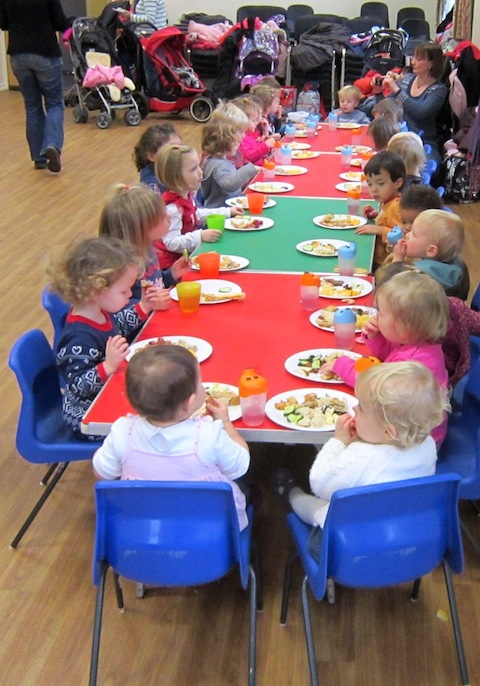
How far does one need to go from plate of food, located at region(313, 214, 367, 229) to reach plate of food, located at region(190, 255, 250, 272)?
2.09ft

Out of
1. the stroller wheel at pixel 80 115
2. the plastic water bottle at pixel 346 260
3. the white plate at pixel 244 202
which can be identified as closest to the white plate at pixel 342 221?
the white plate at pixel 244 202

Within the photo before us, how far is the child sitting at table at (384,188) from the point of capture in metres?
3.59

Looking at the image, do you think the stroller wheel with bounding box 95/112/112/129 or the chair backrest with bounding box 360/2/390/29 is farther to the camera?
the chair backrest with bounding box 360/2/390/29

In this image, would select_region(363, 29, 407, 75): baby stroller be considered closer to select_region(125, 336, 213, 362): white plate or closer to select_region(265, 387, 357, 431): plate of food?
select_region(125, 336, 213, 362): white plate

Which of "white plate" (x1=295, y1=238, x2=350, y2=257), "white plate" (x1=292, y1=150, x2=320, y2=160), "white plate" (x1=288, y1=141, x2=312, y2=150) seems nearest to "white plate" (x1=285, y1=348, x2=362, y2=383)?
"white plate" (x1=295, y1=238, x2=350, y2=257)

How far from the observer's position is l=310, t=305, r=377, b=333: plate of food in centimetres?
245

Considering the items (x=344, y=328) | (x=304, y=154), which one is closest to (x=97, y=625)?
(x=344, y=328)

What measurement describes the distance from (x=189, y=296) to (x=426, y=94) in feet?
14.1

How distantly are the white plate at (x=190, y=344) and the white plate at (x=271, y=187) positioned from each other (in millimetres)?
2047

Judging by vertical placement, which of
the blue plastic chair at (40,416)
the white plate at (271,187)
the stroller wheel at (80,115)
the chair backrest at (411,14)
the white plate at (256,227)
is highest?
the chair backrest at (411,14)

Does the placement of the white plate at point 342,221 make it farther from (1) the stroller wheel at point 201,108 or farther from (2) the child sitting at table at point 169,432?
(1) the stroller wheel at point 201,108

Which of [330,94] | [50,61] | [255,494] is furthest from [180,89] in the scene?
[255,494]

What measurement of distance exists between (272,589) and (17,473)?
3.87 feet

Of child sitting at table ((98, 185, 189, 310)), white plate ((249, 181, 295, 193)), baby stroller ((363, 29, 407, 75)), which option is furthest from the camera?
baby stroller ((363, 29, 407, 75))
